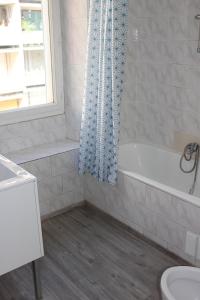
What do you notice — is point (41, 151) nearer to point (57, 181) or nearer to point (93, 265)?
point (57, 181)

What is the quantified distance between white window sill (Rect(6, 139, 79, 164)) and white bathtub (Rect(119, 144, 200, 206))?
0.50 metres

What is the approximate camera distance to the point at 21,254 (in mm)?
1822

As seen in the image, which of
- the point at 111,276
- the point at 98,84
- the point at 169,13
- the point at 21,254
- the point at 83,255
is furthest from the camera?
the point at 169,13

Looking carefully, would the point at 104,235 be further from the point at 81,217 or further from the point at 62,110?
the point at 62,110

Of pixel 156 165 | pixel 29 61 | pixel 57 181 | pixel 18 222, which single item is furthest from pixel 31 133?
pixel 18 222

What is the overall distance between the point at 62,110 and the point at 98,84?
2.19 ft

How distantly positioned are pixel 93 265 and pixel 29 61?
181 cm

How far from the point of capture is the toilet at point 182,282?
1812 millimetres

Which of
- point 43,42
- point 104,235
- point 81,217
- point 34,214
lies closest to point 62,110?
point 43,42

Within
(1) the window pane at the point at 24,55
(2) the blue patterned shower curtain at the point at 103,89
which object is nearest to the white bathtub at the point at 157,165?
(2) the blue patterned shower curtain at the point at 103,89

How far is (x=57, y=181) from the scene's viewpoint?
293 centimetres

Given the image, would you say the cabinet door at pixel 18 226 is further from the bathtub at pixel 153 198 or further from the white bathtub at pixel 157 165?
the white bathtub at pixel 157 165

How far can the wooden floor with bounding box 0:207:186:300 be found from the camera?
81.5 inches

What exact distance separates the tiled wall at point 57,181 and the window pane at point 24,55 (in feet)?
1.90
